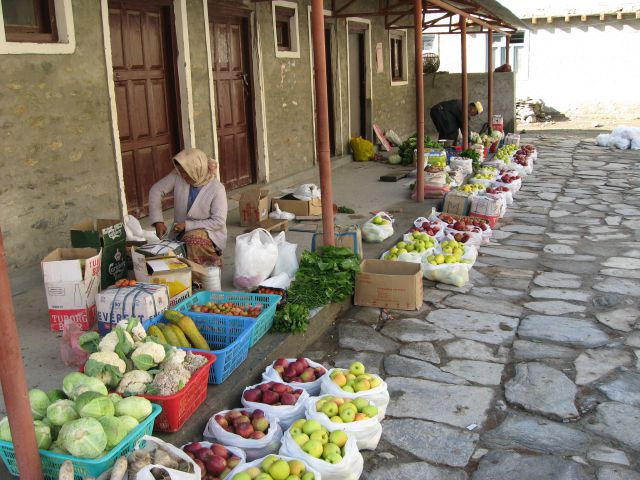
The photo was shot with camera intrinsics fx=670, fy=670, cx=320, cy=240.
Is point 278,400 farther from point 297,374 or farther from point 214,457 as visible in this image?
point 214,457

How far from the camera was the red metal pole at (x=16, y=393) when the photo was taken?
2512 mm

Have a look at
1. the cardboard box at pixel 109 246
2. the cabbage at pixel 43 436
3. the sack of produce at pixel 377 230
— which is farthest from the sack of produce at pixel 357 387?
the sack of produce at pixel 377 230

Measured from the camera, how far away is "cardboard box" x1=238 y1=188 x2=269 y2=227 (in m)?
7.85

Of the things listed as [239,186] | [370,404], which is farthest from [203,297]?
[239,186]

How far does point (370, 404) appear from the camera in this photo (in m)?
3.79

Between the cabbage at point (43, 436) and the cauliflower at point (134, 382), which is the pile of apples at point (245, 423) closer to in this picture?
the cauliflower at point (134, 382)

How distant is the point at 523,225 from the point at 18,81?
625 cm

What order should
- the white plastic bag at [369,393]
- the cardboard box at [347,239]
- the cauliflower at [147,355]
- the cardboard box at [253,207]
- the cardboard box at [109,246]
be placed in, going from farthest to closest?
the cardboard box at [253,207]
the cardboard box at [347,239]
the cardboard box at [109,246]
the white plastic bag at [369,393]
the cauliflower at [147,355]

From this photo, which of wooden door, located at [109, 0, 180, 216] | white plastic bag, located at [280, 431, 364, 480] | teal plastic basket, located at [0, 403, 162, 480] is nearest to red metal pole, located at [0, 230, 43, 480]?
teal plastic basket, located at [0, 403, 162, 480]

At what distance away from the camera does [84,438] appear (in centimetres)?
280

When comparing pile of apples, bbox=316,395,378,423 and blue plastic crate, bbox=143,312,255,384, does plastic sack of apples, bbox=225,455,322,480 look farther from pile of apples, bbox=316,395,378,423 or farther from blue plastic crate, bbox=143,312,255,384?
Answer: blue plastic crate, bbox=143,312,255,384

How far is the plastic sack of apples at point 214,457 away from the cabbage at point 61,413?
1.85 feet

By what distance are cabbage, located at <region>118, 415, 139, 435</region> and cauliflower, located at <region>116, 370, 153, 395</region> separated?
287 millimetres

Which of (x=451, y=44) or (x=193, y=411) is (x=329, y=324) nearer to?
(x=193, y=411)
